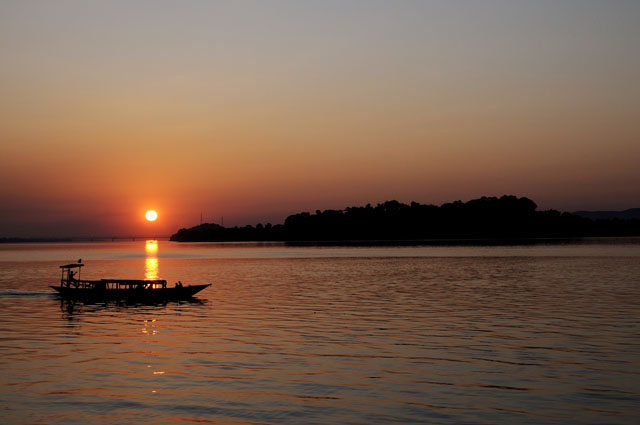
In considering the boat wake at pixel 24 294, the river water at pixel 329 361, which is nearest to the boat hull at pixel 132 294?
the river water at pixel 329 361

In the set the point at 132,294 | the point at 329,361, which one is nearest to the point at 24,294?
the point at 132,294

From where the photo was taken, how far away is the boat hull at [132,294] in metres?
63.8

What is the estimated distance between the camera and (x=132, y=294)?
209ft

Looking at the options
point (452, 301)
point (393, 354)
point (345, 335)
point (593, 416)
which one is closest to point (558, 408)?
point (593, 416)

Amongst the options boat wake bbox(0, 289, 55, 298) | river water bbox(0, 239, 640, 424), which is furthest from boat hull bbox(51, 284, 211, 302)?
boat wake bbox(0, 289, 55, 298)

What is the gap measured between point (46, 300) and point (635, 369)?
58460mm

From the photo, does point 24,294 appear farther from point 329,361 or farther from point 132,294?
point 329,361

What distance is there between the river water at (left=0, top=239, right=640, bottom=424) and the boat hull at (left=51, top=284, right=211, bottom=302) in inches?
136

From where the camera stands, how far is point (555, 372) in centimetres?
2761

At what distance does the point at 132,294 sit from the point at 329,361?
3837cm

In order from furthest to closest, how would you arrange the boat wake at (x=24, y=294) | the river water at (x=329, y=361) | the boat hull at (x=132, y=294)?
the boat wake at (x=24, y=294) → the boat hull at (x=132, y=294) → the river water at (x=329, y=361)

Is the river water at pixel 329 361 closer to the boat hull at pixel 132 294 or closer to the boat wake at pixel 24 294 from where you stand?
the boat hull at pixel 132 294

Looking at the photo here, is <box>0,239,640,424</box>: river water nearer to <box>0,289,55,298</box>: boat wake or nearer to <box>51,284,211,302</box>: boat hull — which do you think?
<box>51,284,211,302</box>: boat hull

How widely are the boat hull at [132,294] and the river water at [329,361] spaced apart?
11.4 ft
